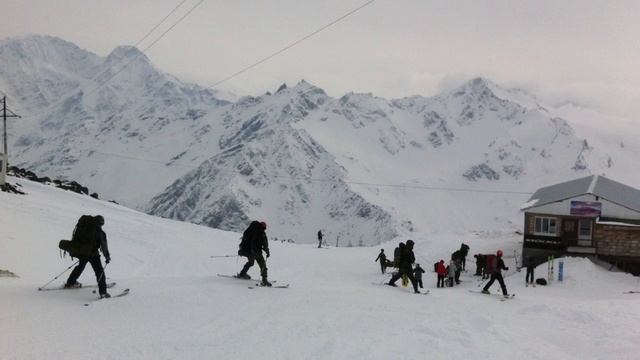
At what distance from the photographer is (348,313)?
13.2m

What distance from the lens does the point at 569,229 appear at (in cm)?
4222

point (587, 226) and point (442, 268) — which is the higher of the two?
point (587, 226)

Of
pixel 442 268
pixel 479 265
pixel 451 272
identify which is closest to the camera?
pixel 442 268

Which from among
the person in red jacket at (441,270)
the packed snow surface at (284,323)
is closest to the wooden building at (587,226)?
the person in red jacket at (441,270)

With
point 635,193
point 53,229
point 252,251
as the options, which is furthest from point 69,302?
point 635,193

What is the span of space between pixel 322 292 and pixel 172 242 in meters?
22.6

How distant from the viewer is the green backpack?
43.0 feet

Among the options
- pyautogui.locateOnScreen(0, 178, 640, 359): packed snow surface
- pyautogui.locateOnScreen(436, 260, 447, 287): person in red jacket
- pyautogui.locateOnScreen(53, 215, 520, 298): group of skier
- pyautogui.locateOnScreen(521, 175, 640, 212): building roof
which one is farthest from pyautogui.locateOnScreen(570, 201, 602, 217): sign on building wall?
pyautogui.locateOnScreen(0, 178, 640, 359): packed snow surface

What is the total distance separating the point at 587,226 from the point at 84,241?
37930 mm

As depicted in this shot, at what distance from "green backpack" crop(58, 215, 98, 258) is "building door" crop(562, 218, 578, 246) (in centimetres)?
3663

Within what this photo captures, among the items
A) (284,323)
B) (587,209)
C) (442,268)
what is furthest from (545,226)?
(284,323)

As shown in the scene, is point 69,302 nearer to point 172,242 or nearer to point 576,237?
point 172,242

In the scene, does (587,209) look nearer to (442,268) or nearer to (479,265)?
(479,265)

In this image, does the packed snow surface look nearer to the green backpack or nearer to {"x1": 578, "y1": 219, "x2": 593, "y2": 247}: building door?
the green backpack
